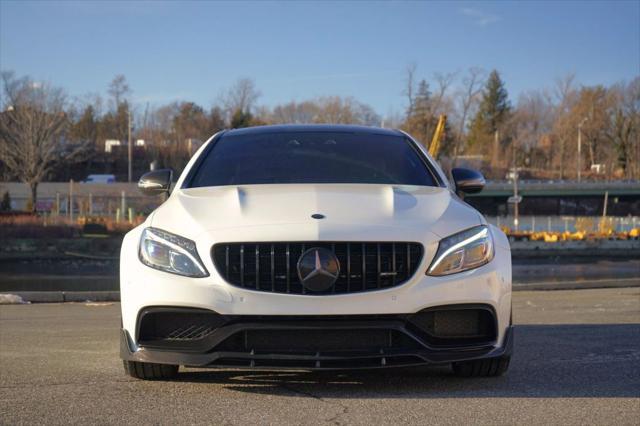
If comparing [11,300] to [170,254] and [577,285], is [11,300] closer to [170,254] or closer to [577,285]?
[170,254]

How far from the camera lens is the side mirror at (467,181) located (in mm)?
5758

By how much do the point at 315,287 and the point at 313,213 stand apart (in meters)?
0.48

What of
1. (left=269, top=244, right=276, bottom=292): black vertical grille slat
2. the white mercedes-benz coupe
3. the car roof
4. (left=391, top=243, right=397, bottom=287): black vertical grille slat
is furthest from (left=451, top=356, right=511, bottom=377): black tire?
the car roof

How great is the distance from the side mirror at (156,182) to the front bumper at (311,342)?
1578 mm

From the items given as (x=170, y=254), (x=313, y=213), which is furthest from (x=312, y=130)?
(x=170, y=254)

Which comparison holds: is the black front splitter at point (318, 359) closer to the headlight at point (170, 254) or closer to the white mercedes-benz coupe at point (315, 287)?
the white mercedes-benz coupe at point (315, 287)

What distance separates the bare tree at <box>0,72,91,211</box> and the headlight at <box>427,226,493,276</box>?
224 ft

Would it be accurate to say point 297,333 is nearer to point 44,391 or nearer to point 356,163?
point 44,391

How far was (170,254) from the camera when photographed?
439 centimetres

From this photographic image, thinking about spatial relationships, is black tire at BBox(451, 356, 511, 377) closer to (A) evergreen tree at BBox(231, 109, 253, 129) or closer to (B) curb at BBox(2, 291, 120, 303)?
(B) curb at BBox(2, 291, 120, 303)

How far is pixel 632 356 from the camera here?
5.71m

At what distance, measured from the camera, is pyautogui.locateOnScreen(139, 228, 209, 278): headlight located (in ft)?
14.1

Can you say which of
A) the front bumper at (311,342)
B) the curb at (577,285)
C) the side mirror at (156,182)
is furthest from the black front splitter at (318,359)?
the curb at (577,285)

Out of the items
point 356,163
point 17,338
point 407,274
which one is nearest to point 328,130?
point 356,163
